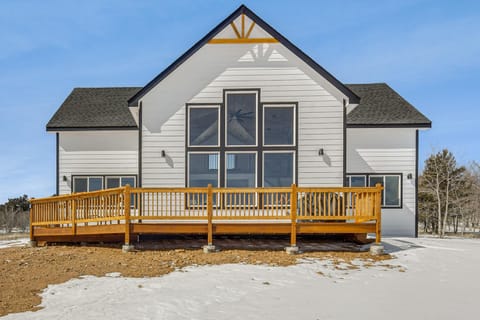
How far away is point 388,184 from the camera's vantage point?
14633mm

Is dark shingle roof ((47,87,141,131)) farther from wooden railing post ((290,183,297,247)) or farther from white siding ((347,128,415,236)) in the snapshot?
white siding ((347,128,415,236))

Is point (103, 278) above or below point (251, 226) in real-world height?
below

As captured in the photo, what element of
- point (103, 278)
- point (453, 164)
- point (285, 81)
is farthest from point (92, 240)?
point (453, 164)

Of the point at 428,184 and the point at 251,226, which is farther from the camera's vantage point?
the point at 428,184

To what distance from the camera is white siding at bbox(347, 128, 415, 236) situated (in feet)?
47.8

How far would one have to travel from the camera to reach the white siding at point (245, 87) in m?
11.2

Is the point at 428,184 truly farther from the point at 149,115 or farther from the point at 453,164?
the point at 149,115

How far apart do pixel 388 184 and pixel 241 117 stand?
6965 mm

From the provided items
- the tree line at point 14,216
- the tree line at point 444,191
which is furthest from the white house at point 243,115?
the tree line at point 14,216

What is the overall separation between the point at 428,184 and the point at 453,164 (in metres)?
6.41

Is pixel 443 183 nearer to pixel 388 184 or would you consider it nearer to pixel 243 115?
pixel 388 184

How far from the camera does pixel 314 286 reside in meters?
6.54

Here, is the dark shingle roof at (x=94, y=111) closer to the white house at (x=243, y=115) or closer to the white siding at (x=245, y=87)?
the white siding at (x=245, y=87)

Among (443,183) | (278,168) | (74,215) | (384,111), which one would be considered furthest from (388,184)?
(443,183)
